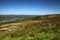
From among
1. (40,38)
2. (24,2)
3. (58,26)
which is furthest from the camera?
(24,2)

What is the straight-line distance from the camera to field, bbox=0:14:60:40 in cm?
236

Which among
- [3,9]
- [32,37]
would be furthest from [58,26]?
[3,9]

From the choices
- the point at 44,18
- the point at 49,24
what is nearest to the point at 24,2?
the point at 44,18

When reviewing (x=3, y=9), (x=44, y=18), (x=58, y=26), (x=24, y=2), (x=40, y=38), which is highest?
(x=24, y=2)

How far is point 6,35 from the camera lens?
2396 mm

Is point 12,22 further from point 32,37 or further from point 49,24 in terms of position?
point 49,24

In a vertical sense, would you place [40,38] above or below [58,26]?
below

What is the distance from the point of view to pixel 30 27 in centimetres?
250

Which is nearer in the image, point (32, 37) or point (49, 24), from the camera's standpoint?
point (32, 37)

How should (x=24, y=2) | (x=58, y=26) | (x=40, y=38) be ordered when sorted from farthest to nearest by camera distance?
(x=24, y=2) < (x=58, y=26) < (x=40, y=38)

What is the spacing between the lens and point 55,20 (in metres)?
2.58

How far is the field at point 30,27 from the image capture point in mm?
2359

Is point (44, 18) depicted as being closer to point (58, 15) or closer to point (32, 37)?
point (58, 15)

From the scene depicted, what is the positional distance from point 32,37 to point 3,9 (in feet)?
3.24
